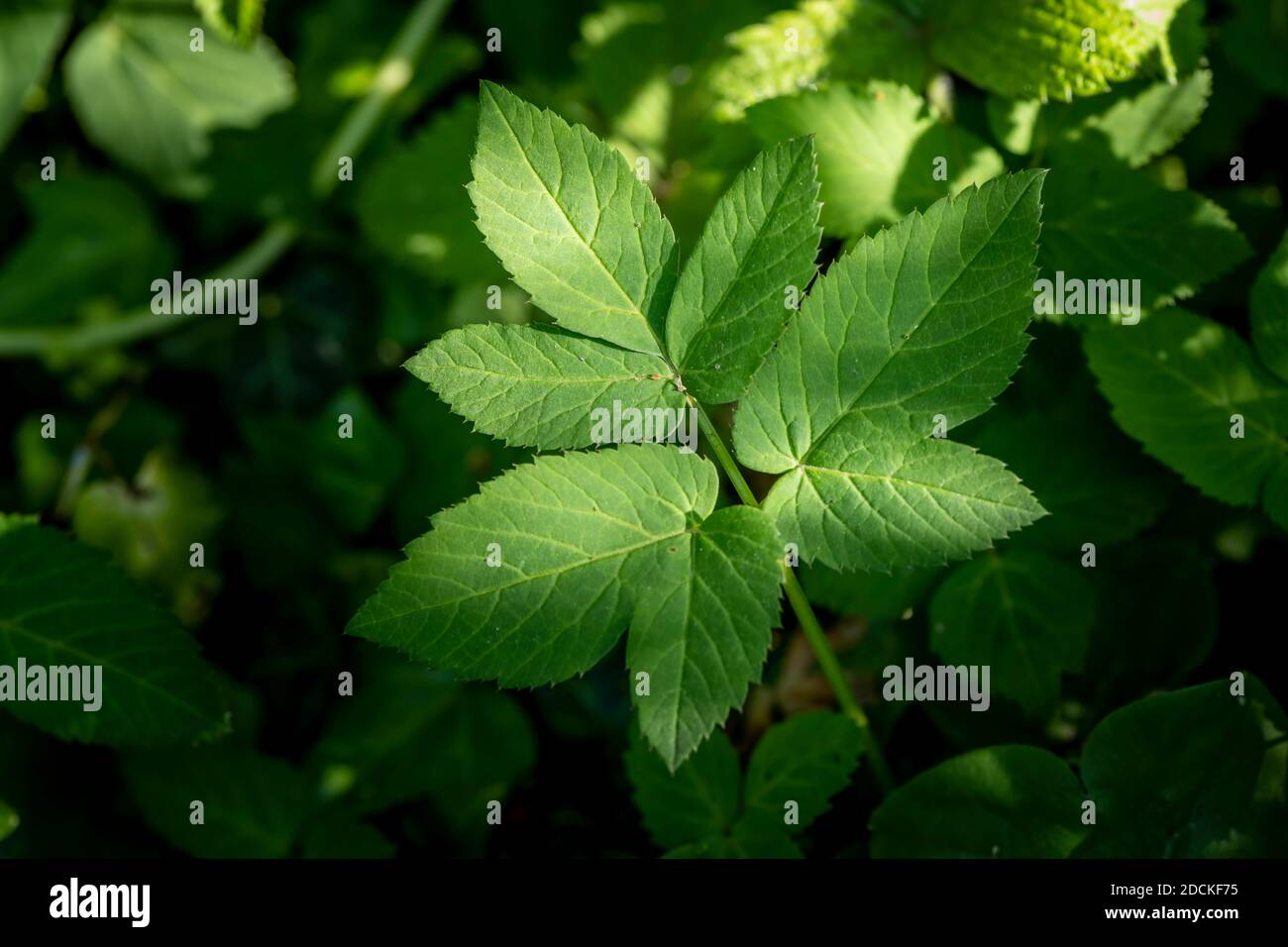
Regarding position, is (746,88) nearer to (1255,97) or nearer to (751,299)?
(751,299)

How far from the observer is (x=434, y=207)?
261 cm

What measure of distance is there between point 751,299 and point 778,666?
1.16 metres

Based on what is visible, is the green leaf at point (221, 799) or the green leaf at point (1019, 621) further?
the green leaf at point (221, 799)

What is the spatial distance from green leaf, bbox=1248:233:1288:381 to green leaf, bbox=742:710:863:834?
1031 millimetres

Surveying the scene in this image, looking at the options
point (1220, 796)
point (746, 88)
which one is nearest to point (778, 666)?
point (1220, 796)

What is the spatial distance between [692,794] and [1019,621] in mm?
728

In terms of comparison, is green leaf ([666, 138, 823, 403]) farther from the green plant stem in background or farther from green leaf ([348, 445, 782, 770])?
the green plant stem in background

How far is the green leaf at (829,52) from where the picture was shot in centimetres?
207

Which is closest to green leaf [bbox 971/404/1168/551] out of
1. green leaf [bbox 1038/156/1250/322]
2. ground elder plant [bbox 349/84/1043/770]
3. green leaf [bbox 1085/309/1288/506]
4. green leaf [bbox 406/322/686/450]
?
green leaf [bbox 1085/309/1288/506]

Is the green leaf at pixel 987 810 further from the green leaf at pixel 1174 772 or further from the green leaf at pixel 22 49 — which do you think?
the green leaf at pixel 22 49

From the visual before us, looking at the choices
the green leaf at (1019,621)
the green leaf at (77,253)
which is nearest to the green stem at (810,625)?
the green leaf at (1019,621)

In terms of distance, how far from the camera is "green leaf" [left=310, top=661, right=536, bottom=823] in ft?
7.80

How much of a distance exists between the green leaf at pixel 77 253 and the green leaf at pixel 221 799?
1395mm

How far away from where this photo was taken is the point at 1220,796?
1.79 meters
